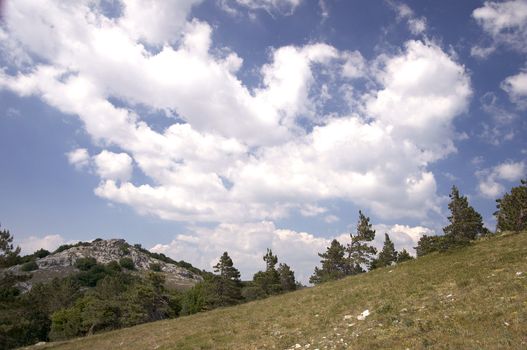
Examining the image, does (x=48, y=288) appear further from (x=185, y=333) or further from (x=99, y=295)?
(x=185, y=333)

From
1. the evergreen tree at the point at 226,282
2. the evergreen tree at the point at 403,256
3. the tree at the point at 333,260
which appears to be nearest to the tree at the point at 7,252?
the evergreen tree at the point at 226,282

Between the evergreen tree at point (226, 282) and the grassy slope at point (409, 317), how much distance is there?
136 ft

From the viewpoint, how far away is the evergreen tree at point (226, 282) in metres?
79.4

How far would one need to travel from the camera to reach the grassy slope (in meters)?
14.9

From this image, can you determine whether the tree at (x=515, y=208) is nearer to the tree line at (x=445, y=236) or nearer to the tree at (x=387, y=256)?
the tree line at (x=445, y=236)

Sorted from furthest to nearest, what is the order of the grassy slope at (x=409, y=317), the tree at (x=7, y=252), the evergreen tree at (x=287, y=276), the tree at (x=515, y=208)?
the evergreen tree at (x=287, y=276) → the tree at (x=515, y=208) → the tree at (x=7, y=252) → the grassy slope at (x=409, y=317)

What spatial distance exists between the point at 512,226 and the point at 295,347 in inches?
2588

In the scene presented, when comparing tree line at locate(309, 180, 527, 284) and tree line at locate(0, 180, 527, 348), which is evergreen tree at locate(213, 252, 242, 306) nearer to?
tree line at locate(0, 180, 527, 348)

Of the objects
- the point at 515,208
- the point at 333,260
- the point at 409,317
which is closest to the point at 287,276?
the point at 333,260

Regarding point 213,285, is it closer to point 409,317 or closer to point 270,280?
point 270,280

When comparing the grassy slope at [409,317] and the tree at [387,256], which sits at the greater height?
the tree at [387,256]

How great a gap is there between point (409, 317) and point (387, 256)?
84.7 m

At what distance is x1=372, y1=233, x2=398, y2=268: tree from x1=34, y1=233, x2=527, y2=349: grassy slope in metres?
59.7

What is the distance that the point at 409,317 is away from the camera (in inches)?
755
